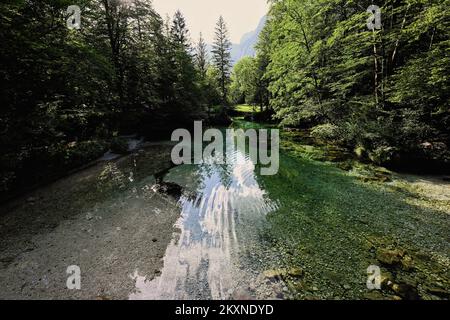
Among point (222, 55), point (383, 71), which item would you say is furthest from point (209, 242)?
point (222, 55)

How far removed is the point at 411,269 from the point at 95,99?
1587cm

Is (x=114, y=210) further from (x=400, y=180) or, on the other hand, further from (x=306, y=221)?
(x=400, y=180)

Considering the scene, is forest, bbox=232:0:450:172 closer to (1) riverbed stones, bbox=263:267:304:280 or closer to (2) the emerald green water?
(2) the emerald green water

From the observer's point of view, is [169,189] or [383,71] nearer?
[169,189]

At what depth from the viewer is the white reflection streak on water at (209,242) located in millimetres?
3734

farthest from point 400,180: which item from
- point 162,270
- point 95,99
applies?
point 95,99

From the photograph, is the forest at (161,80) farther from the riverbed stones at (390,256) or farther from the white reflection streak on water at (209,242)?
the riverbed stones at (390,256)

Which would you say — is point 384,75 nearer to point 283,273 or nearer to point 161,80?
point 283,273

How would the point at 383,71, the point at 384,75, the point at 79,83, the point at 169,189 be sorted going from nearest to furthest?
the point at 169,189 → the point at 79,83 → the point at 383,71 → the point at 384,75

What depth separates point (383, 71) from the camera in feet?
35.9

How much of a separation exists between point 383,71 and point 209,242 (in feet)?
39.3

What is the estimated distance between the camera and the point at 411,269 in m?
4.05

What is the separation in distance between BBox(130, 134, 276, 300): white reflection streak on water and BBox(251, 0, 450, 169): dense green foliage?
6467 millimetres

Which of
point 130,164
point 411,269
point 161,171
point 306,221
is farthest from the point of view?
point 130,164
